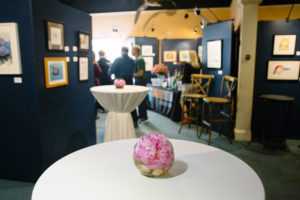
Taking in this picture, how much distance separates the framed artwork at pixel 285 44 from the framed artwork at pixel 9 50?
13.0ft

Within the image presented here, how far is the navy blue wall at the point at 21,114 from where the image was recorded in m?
2.64

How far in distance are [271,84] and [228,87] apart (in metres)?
0.81

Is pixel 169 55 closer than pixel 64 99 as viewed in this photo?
No

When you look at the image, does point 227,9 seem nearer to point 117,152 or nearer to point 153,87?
point 153,87

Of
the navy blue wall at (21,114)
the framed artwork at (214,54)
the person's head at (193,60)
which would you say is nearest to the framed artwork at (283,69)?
the framed artwork at (214,54)

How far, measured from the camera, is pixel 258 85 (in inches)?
175

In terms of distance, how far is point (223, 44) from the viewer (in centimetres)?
471

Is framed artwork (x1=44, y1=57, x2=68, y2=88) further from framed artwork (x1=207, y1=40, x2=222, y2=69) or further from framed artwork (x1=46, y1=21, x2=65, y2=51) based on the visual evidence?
framed artwork (x1=207, y1=40, x2=222, y2=69)

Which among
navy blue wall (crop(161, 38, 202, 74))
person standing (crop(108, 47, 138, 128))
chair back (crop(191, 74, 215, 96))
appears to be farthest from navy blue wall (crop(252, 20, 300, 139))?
navy blue wall (crop(161, 38, 202, 74))

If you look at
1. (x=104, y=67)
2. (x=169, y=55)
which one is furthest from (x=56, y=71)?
(x=169, y=55)

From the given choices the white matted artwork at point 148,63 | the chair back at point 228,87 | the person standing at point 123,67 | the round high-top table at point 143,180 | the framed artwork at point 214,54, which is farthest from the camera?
the white matted artwork at point 148,63

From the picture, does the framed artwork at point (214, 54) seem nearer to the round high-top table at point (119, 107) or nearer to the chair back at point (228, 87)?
the chair back at point (228, 87)

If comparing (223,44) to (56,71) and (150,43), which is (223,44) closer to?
(56,71)

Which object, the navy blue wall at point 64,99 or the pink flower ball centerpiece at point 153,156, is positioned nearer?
the pink flower ball centerpiece at point 153,156
